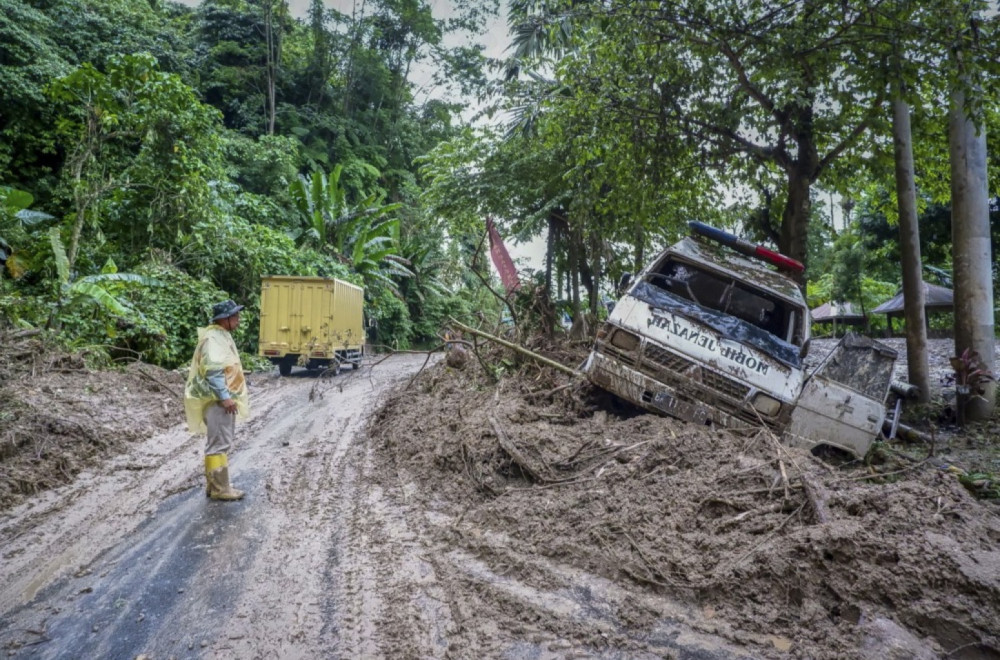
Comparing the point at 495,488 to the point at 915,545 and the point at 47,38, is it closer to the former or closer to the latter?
the point at 915,545

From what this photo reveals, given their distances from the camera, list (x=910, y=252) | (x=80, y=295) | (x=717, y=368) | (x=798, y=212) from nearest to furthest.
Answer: (x=717, y=368) → (x=910, y=252) → (x=798, y=212) → (x=80, y=295)

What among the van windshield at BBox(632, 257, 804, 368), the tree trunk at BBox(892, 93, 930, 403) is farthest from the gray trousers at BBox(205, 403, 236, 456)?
the tree trunk at BBox(892, 93, 930, 403)

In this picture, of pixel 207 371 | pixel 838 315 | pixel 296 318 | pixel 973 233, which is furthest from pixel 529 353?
pixel 838 315

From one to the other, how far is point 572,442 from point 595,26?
7729mm

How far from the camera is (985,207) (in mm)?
8562

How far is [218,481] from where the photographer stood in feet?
17.8

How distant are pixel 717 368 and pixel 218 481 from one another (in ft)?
15.6

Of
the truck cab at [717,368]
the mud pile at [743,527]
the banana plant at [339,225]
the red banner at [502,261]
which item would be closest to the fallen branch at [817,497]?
the mud pile at [743,527]

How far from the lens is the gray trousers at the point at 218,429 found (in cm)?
555

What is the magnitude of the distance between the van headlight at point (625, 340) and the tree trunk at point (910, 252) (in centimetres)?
524

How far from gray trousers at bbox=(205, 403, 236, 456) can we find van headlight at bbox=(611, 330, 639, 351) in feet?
12.5

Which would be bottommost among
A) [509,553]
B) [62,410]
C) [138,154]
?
[62,410]

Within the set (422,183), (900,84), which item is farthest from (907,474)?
(422,183)

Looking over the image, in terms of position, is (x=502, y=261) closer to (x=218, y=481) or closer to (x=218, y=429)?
(x=218, y=429)
